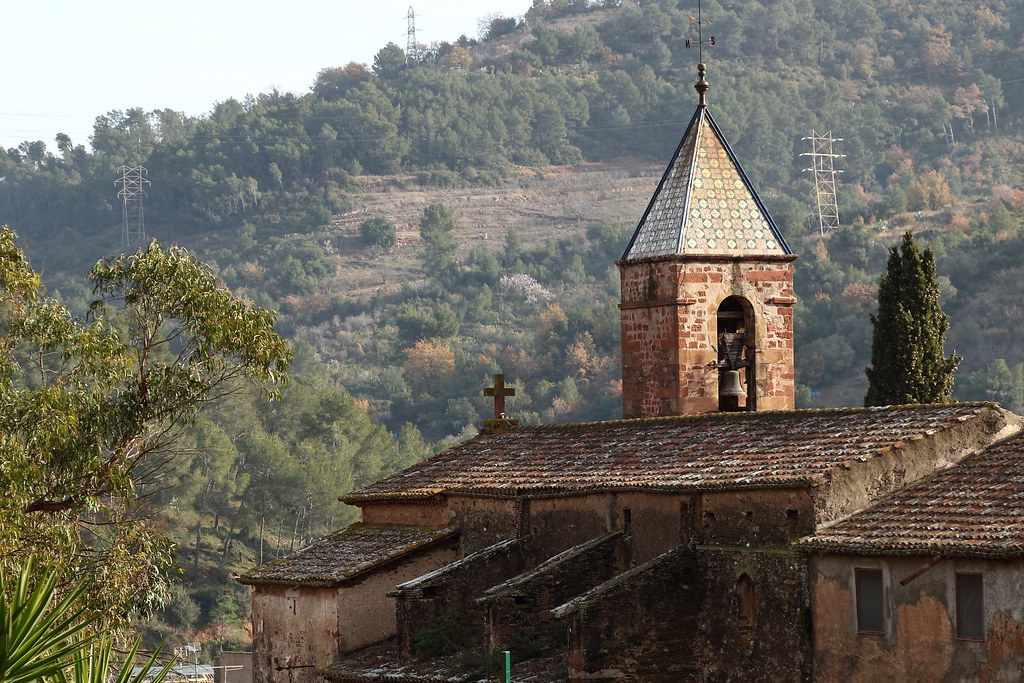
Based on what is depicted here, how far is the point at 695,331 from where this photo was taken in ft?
85.0

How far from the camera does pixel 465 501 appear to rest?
2517 cm

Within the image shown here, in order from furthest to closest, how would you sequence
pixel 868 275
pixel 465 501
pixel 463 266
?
pixel 463 266 < pixel 868 275 < pixel 465 501

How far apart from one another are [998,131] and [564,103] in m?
36.0

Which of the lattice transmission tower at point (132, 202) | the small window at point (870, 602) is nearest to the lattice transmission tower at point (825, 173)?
the lattice transmission tower at point (132, 202)

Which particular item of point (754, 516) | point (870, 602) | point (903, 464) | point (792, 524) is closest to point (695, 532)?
point (754, 516)

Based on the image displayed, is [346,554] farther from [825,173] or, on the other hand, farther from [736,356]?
[825,173]

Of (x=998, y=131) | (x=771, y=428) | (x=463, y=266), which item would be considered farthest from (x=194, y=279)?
(x=998, y=131)

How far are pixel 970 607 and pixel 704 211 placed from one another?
422 inches

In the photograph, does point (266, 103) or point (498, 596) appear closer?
point (498, 596)

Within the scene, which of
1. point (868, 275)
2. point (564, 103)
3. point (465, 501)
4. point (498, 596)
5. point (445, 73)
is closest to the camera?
point (498, 596)

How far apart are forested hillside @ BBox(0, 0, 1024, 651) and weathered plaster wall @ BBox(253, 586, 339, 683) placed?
51.4 metres

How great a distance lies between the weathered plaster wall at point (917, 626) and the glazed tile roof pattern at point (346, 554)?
808cm

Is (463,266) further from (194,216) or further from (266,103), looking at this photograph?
(266,103)

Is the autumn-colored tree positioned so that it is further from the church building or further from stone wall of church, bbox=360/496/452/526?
stone wall of church, bbox=360/496/452/526
